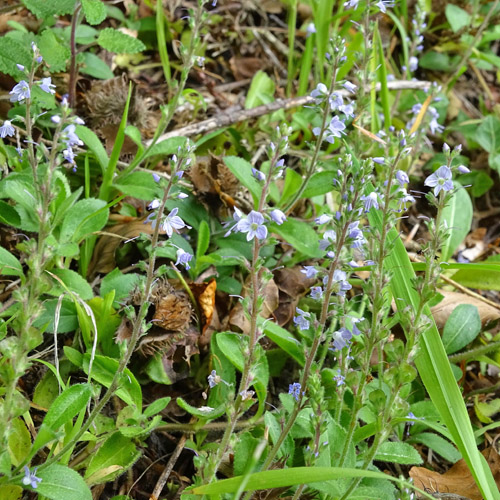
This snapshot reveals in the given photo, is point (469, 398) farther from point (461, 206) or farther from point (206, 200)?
point (206, 200)

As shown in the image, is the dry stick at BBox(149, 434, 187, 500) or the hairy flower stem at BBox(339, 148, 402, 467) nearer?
the hairy flower stem at BBox(339, 148, 402, 467)

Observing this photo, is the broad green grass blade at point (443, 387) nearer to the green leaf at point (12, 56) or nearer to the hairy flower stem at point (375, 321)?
the hairy flower stem at point (375, 321)

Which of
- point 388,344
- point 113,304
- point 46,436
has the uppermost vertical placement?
point 388,344

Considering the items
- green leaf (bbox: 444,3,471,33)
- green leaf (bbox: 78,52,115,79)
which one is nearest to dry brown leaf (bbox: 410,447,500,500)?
green leaf (bbox: 78,52,115,79)

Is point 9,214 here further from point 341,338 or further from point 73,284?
point 341,338

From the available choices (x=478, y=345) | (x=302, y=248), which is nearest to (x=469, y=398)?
(x=478, y=345)

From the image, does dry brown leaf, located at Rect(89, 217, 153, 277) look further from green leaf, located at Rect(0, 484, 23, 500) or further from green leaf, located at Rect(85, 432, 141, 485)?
green leaf, located at Rect(0, 484, 23, 500)

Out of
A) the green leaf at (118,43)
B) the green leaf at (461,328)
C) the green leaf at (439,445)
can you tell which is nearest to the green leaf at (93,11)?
the green leaf at (118,43)

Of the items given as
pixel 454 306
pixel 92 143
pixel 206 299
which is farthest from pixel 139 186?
pixel 454 306
